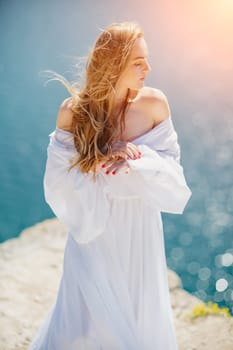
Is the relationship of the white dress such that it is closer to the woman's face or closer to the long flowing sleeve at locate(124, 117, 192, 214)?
Result: the long flowing sleeve at locate(124, 117, 192, 214)

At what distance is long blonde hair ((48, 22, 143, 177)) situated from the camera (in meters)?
1.79

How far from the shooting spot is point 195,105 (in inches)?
240

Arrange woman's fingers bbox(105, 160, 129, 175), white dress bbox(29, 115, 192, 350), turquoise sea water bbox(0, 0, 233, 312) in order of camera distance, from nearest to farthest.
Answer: woman's fingers bbox(105, 160, 129, 175) → white dress bbox(29, 115, 192, 350) → turquoise sea water bbox(0, 0, 233, 312)

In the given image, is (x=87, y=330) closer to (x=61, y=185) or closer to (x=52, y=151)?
(x=61, y=185)

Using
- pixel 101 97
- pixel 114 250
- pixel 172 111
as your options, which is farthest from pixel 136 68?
pixel 172 111

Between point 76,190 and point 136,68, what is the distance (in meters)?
0.50

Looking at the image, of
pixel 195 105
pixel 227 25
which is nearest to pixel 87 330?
pixel 195 105

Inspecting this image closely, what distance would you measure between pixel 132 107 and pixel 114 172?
0.29 m

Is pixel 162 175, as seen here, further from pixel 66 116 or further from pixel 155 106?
pixel 66 116

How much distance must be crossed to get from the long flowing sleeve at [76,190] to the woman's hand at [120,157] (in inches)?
5.3

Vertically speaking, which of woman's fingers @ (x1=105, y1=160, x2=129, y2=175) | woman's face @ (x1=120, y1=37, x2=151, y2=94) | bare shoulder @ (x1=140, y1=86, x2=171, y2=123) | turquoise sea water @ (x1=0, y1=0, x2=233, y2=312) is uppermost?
woman's face @ (x1=120, y1=37, x2=151, y2=94)

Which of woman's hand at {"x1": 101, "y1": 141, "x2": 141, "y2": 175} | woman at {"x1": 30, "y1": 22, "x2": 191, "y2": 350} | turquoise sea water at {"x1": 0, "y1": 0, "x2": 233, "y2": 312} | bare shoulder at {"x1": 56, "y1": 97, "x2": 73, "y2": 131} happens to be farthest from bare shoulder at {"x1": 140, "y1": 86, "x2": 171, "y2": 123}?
turquoise sea water at {"x1": 0, "y1": 0, "x2": 233, "y2": 312}

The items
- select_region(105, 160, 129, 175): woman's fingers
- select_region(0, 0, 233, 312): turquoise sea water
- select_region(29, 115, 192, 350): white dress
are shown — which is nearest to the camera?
select_region(105, 160, 129, 175): woman's fingers

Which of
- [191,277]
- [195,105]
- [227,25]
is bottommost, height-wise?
[191,277]
